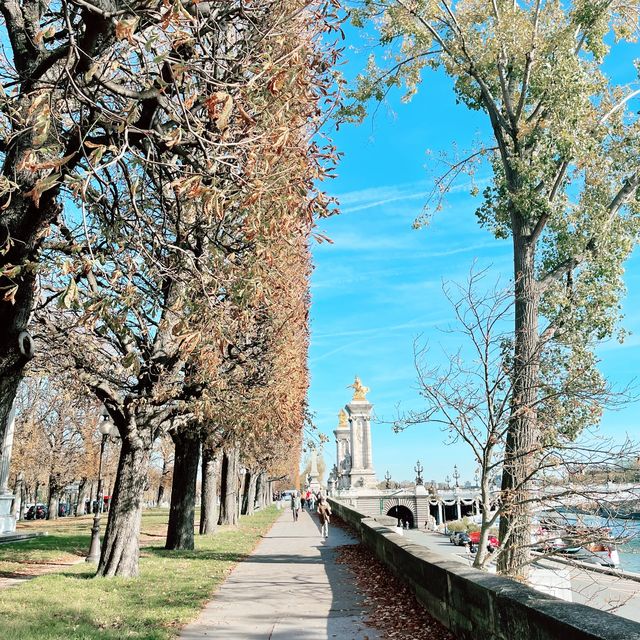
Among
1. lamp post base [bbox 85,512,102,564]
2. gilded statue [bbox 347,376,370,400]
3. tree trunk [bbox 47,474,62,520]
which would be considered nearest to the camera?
lamp post base [bbox 85,512,102,564]

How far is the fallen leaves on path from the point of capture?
24.6 ft

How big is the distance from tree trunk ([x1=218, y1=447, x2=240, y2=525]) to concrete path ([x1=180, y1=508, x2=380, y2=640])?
13264mm

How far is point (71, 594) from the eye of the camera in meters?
9.88

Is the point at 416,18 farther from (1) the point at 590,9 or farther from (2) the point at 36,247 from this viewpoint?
(2) the point at 36,247

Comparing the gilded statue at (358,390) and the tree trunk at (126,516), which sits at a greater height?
the gilded statue at (358,390)

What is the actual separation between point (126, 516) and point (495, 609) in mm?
8372

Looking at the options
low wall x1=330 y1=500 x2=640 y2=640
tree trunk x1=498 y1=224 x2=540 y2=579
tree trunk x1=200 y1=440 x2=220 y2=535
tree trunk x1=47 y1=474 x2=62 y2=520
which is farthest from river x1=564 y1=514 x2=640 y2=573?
tree trunk x1=47 y1=474 x2=62 y2=520

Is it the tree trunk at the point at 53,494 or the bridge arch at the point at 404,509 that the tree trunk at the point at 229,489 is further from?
the bridge arch at the point at 404,509

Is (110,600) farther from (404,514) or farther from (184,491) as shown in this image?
(404,514)

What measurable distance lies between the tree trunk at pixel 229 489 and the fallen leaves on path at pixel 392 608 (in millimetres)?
15541

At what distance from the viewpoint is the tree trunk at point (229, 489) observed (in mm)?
29516

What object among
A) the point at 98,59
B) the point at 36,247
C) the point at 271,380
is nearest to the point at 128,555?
the point at 271,380

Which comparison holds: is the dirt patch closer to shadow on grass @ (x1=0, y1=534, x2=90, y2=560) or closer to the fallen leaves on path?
the fallen leaves on path

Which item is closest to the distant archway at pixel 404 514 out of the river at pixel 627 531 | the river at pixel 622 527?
the river at pixel 622 527
